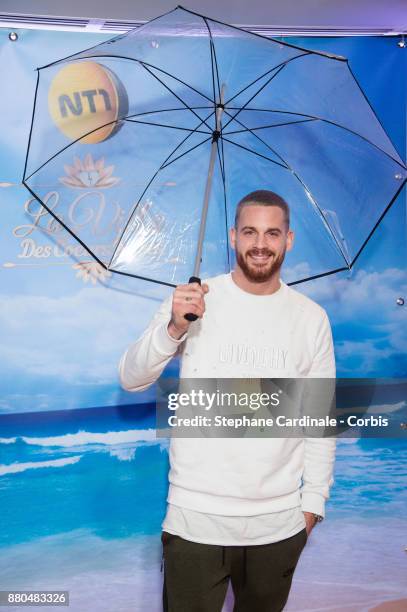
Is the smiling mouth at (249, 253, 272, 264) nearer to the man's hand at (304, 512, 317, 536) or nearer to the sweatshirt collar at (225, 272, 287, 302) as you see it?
the sweatshirt collar at (225, 272, 287, 302)

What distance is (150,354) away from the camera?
2.22m

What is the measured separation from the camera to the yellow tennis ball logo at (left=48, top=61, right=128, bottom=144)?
103 inches

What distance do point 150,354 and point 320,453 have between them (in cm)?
70

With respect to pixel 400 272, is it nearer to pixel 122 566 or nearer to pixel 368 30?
pixel 368 30

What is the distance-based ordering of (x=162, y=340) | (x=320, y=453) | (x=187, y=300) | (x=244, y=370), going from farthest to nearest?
(x=320, y=453), (x=244, y=370), (x=162, y=340), (x=187, y=300)

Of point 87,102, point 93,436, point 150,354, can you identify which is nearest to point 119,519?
point 93,436

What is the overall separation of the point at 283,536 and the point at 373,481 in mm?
1083

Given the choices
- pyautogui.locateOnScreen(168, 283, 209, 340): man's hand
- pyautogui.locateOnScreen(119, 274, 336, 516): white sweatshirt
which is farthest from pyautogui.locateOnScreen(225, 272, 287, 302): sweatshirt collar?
pyautogui.locateOnScreen(168, 283, 209, 340): man's hand

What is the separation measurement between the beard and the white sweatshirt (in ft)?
0.21

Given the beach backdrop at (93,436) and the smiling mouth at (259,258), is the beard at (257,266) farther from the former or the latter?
the beach backdrop at (93,436)

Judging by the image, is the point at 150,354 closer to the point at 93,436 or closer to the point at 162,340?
the point at 162,340

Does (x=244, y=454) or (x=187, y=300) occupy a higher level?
→ (x=187, y=300)

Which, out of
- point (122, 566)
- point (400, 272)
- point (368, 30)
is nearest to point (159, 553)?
point (122, 566)

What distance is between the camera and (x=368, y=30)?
10.6 ft
